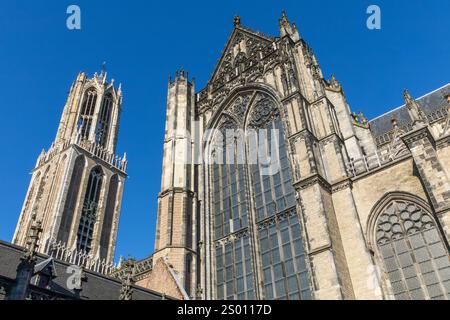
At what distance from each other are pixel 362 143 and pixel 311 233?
6270mm

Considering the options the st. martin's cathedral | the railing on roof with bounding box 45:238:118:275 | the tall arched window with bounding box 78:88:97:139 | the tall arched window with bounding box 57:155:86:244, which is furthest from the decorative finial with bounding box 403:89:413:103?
the tall arched window with bounding box 78:88:97:139

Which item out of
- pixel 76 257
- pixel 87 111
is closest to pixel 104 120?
pixel 87 111

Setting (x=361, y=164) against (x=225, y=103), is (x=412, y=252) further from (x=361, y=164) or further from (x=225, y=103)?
(x=225, y=103)

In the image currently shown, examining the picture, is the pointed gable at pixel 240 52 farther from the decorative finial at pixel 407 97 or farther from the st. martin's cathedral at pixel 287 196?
the decorative finial at pixel 407 97

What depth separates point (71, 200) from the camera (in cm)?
4069

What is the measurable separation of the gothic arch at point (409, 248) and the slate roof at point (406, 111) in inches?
507

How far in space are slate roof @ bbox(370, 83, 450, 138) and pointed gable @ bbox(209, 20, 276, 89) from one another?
365 inches

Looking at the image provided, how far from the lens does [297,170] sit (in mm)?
16609

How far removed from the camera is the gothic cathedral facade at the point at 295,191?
43.9 feet

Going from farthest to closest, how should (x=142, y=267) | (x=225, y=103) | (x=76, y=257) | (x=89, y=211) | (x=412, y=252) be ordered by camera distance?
1. (x=89, y=211)
2. (x=76, y=257)
3. (x=225, y=103)
4. (x=142, y=267)
5. (x=412, y=252)

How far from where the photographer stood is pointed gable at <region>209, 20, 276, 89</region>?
23.2m

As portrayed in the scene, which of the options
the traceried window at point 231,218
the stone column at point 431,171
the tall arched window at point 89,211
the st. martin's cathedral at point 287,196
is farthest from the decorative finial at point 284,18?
the tall arched window at point 89,211

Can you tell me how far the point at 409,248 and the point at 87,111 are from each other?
45.3 m
